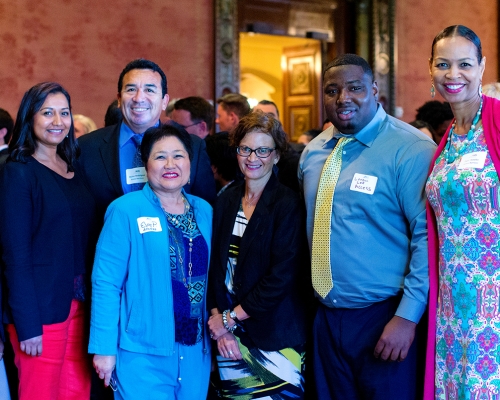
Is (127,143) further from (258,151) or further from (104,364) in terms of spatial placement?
(104,364)

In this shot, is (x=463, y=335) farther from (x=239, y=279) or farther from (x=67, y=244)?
(x=67, y=244)

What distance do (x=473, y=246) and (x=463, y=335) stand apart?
0.32 metres

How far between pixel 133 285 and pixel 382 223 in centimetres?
104

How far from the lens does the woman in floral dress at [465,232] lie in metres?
2.13

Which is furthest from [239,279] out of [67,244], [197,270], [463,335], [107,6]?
[107,6]

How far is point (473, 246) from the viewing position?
215 centimetres

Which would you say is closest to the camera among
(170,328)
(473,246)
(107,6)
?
(473,246)

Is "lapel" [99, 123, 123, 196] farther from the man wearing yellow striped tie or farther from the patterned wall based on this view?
the patterned wall

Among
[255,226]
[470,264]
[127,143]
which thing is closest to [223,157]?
[127,143]

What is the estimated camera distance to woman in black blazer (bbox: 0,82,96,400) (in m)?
2.50

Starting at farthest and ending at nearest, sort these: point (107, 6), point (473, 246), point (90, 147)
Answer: point (107, 6) → point (90, 147) → point (473, 246)

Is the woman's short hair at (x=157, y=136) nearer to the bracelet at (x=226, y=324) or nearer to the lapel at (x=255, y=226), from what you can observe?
the lapel at (x=255, y=226)

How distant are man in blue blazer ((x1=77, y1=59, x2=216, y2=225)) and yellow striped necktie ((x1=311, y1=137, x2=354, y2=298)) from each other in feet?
2.50

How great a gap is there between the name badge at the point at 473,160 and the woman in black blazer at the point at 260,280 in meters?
0.74
